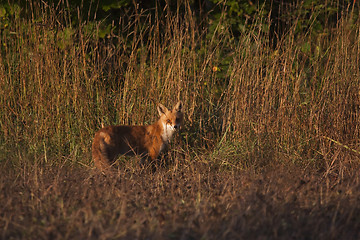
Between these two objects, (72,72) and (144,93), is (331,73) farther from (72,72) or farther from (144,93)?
(72,72)

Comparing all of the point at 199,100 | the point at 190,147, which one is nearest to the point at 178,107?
the point at 190,147

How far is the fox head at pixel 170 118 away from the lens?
5641 mm

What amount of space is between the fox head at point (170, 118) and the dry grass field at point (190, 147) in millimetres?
226

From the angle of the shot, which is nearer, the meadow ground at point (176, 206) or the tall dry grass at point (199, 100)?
the meadow ground at point (176, 206)

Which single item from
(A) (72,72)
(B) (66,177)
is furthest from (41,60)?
(B) (66,177)

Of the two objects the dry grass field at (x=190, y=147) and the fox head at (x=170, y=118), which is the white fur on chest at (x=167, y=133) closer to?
the fox head at (x=170, y=118)

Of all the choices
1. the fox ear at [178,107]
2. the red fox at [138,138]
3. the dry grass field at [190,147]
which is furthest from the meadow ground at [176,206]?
the fox ear at [178,107]

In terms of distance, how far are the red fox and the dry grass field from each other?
0.67ft

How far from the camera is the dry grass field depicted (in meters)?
3.41

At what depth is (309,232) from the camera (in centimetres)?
339

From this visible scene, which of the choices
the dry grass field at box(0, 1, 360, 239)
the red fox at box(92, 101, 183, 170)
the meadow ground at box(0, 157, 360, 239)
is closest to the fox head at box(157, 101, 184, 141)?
the red fox at box(92, 101, 183, 170)

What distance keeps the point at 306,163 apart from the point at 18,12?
178 inches

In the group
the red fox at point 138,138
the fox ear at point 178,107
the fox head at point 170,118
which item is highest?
the fox ear at point 178,107

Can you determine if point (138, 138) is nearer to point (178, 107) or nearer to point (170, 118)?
point (170, 118)
